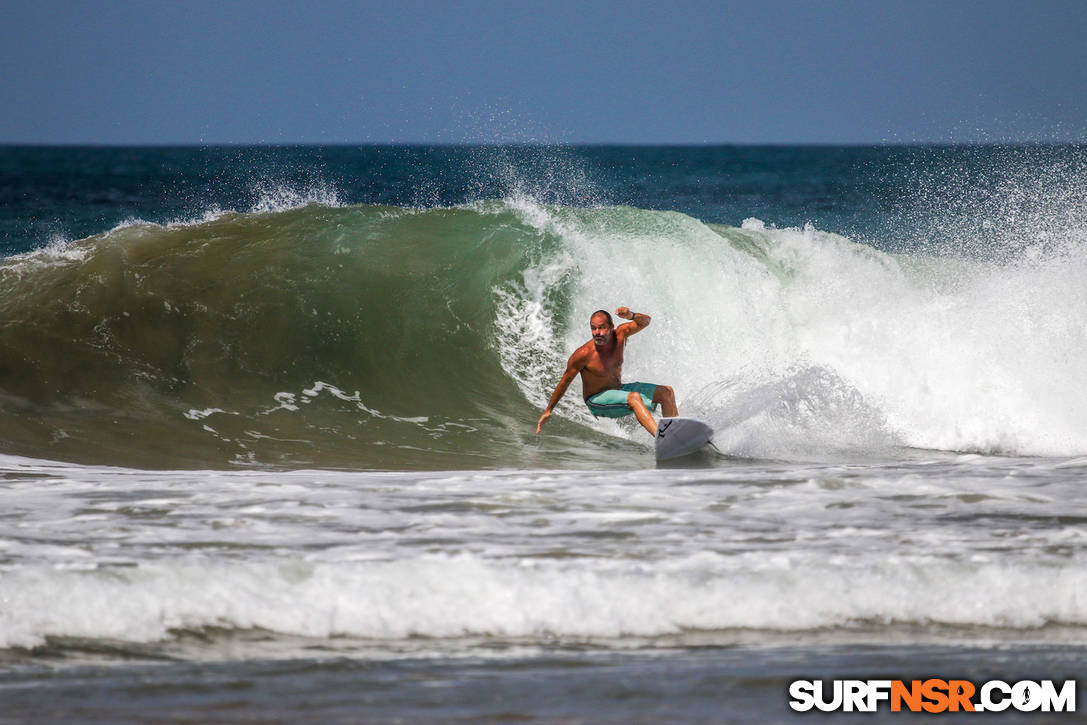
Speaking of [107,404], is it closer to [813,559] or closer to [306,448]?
[306,448]

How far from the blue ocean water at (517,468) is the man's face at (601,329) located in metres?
0.83

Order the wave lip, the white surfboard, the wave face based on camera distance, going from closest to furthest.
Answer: the wave lip
the white surfboard
the wave face

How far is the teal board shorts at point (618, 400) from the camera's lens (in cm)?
812

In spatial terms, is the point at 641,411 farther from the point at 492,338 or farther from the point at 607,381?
the point at 492,338

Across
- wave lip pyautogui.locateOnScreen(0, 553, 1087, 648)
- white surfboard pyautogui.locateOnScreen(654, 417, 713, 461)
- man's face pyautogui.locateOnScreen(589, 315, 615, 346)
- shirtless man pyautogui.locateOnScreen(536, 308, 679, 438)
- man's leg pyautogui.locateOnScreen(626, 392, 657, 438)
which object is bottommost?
wave lip pyautogui.locateOnScreen(0, 553, 1087, 648)

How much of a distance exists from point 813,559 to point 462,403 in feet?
18.1

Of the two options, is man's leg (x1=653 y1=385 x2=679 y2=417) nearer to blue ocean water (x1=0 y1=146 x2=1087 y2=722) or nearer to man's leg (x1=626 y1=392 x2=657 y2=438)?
man's leg (x1=626 y1=392 x2=657 y2=438)

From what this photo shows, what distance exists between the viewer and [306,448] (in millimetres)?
7992

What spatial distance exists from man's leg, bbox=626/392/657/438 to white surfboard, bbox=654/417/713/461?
0.13 metres

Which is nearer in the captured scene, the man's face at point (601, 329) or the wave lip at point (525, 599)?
the wave lip at point (525, 599)

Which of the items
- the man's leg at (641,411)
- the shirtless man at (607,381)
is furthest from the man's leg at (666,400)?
the man's leg at (641,411)
